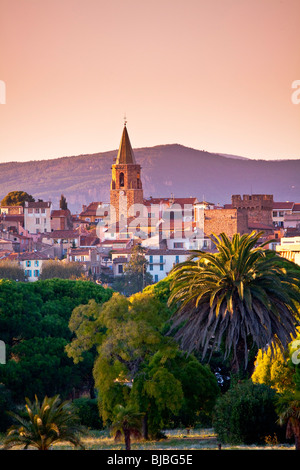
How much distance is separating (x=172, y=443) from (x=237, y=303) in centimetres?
369

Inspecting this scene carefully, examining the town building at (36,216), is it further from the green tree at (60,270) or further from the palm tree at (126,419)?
the palm tree at (126,419)

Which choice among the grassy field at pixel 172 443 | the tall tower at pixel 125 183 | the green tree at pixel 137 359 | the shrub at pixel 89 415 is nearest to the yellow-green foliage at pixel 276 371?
the grassy field at pixel 172 443

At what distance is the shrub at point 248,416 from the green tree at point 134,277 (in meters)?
67.2

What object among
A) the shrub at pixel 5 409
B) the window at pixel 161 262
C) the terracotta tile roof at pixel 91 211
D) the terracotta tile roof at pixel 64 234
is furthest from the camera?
the terracotta tile roof at pixel 91 211

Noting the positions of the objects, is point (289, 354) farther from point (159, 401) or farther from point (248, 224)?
point (248, 224)

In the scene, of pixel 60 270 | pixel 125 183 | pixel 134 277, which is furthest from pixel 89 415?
pixel 125 183

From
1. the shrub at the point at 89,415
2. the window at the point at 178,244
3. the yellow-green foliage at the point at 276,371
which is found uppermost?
the window at the point at 178,244

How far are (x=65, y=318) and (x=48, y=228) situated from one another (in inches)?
3935

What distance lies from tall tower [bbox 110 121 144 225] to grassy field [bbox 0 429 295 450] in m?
120

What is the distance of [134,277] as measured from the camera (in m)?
95.3

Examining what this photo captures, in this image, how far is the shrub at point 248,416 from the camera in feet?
74.4

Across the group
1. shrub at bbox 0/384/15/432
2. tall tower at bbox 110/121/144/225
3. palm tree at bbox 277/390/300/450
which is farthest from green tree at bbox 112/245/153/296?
palm tree at bbox 277/390/300/450

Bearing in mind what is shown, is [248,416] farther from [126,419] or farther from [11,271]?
[11,271]

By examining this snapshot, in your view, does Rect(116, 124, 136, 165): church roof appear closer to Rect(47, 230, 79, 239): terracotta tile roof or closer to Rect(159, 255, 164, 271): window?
Rect(47, 230, 79, 239): terracotta tile roof
